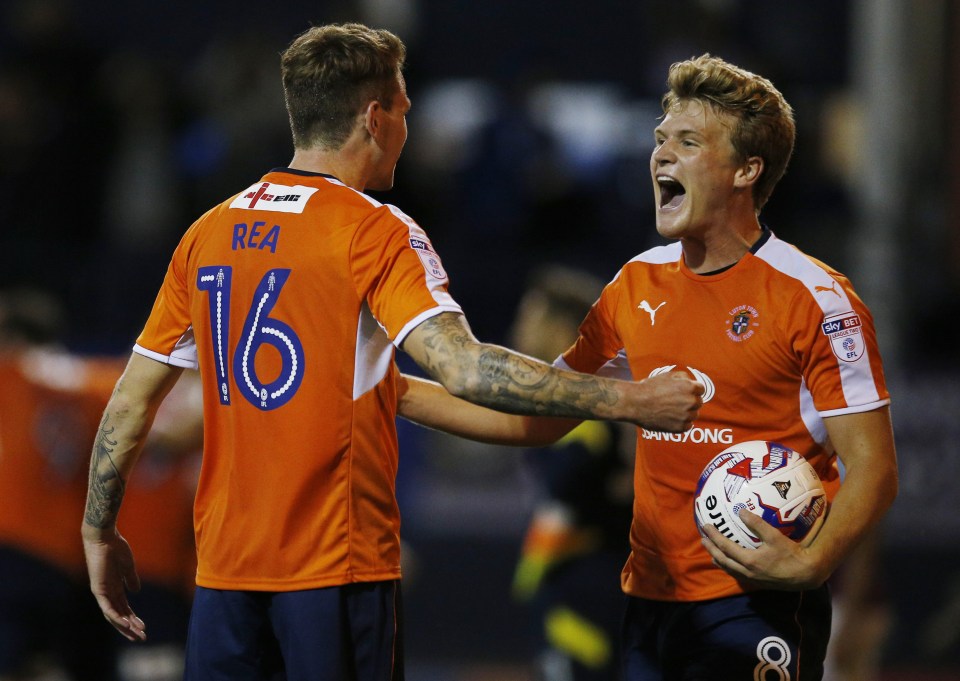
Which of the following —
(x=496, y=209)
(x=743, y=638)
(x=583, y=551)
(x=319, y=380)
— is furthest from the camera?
(x=496, y=209)

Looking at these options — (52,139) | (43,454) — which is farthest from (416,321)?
(52,139)

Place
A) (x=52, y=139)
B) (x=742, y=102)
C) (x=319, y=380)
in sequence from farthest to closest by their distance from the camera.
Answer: (x=52, y=139) < (x=742, y=102) < (x=319, y=380)

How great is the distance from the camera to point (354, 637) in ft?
12.5

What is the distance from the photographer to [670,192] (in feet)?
13.6

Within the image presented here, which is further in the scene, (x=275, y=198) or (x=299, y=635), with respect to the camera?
(x=275, y=198)

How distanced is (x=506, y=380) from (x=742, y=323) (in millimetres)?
731

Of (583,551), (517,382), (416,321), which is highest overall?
(416,321)

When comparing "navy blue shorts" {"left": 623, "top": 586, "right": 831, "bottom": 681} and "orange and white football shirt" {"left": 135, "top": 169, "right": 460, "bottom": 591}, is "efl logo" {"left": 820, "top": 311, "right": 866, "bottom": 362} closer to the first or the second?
"navy blue shorts" {"left": 623, "top": 586, "right": 831, "bottom": 681}

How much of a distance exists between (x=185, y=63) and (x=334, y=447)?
9.16 m

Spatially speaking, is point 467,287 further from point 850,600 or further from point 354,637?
point 354,637

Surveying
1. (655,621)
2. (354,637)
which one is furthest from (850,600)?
(354,637)

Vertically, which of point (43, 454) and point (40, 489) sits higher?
point (43, 454)

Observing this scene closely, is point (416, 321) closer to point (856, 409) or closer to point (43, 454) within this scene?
point (856, 409)

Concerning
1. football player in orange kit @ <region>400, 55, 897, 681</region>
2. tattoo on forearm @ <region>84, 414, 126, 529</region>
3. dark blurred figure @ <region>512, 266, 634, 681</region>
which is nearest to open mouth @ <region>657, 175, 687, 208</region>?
football player in orange kit @ <region>400, 55, 897, 681</region>
